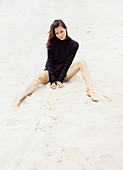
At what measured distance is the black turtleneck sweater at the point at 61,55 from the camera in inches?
110

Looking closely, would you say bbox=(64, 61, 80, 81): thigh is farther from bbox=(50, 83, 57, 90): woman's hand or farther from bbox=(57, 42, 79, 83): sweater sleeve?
bbox=(50, 83, 57, 90): woman's hand

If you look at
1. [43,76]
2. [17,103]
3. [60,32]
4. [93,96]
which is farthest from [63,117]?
[60,32]

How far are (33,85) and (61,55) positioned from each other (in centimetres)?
64

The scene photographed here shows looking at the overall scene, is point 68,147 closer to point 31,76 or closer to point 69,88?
point 69,88

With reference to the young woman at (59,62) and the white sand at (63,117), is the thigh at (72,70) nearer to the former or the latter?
the young woman at (59,62)

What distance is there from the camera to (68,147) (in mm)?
1721

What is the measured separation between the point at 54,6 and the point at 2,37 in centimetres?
429

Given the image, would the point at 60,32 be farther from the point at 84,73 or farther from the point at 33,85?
the point at 33,85

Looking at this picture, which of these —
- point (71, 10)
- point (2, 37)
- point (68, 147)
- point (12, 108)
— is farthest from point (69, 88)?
point (71, 10)

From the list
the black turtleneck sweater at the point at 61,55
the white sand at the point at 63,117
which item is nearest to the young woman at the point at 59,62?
the black turtleneck sweater at the point at 61,55

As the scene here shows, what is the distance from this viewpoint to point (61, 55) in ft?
9.34

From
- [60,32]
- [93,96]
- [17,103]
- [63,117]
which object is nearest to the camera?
[63,117]

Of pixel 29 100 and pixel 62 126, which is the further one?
pixel 29 100

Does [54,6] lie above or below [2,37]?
above
